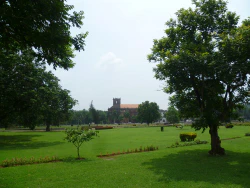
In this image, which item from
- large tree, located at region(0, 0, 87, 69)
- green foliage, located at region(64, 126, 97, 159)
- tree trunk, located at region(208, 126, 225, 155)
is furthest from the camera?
tree trunk, located at region(208, 126, 225, 155)

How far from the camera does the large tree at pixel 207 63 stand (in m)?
12.4

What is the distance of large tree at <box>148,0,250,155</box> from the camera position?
12414 mm

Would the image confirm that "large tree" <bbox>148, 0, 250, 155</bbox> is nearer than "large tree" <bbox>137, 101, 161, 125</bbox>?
Yes

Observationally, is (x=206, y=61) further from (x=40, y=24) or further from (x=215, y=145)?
(x=40, y=24)

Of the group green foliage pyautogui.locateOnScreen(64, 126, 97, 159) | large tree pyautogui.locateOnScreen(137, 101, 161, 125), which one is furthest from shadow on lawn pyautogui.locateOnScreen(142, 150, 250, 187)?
large tree pyautogui.locateOnScreen(137, 101, 161, 125)

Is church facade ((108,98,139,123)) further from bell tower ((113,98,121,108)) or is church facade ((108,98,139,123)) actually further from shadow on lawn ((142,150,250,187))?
shadow on lawn ((142,150,250,187))

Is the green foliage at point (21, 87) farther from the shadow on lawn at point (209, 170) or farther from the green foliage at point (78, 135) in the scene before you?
the shadow on lawn at point (209, 170)

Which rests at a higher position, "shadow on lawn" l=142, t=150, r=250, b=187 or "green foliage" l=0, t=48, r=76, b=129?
"green foliage" l=0, t=48, r=76, b=129

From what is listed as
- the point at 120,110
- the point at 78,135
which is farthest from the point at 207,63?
the point at 120,110

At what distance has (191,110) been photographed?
648 inches

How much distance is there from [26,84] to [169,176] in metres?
20.6

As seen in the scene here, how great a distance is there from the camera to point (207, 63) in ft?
43.6

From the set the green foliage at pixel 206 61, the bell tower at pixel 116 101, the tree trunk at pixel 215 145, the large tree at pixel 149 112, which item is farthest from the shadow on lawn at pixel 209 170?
the bell tower at pixel 116 101

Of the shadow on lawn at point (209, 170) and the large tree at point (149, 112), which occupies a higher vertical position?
the large tree at point (149, 112)
